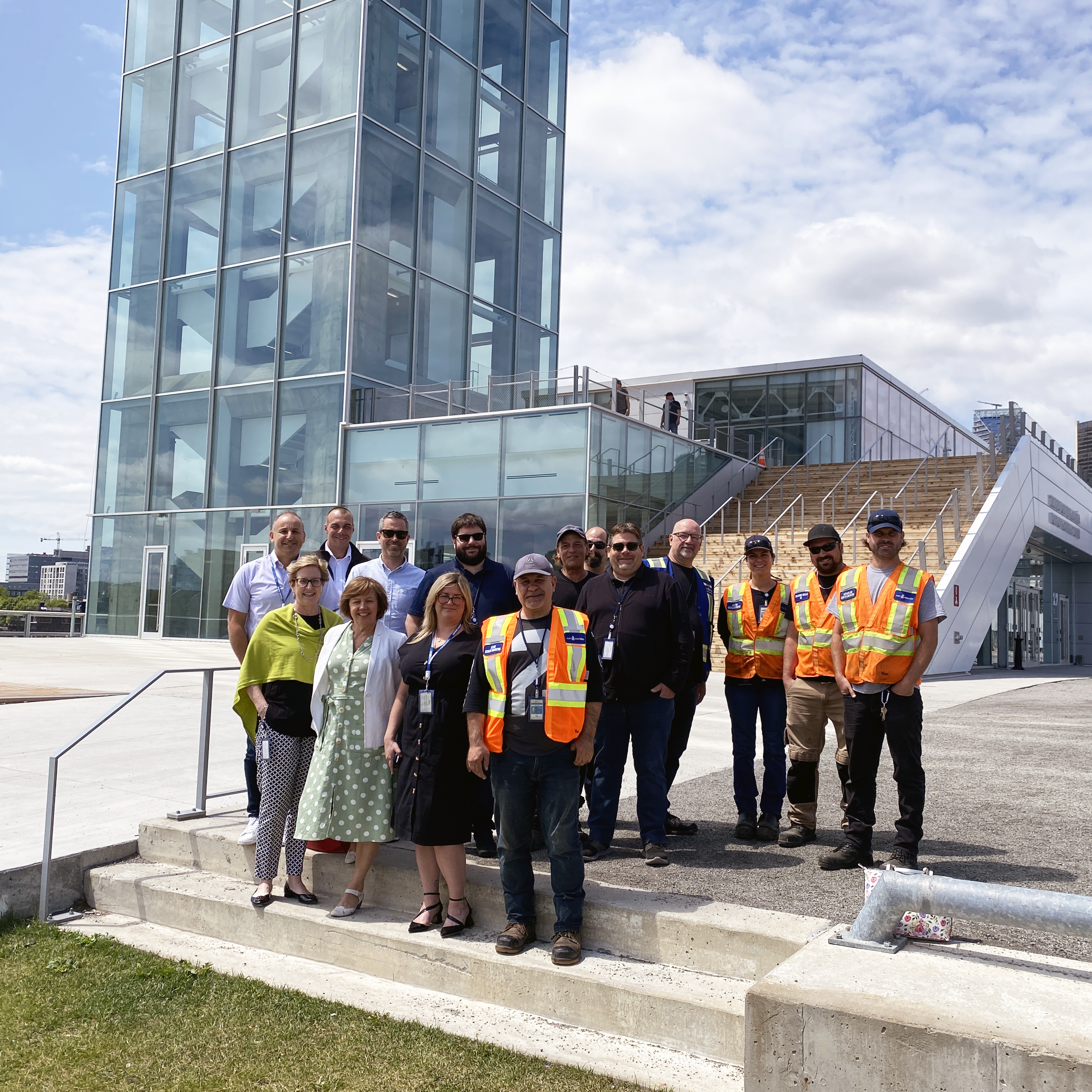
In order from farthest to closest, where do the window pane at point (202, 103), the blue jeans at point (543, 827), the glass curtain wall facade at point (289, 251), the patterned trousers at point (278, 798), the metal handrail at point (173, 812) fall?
the window pane at point (202, 103) < the glass curtain wall facade at point (289, 251) < the metal handrail at point (173, 812) < the patterned trousers at point (278, 798) < the blue jeans at point (543, 827)

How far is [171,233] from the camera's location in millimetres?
27516

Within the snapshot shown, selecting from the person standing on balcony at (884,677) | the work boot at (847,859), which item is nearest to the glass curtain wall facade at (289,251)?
the person standing on balcony at (884,677)

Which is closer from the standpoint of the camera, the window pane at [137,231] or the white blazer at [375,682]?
the white blazer at [375,682]

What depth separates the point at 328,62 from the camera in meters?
25.5

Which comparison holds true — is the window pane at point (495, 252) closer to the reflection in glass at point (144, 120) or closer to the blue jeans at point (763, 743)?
the reflection in glass at point (144, 120)

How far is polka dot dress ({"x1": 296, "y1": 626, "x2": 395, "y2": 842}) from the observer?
215 inches

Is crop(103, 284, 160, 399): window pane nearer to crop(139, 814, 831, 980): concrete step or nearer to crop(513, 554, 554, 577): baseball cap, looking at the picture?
crop(139, 814, 831, 980): concrete step

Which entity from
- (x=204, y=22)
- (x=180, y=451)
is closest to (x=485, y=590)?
(x=180, y=451)

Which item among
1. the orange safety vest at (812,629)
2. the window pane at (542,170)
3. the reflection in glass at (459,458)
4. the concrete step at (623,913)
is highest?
the window pane at (542,170)

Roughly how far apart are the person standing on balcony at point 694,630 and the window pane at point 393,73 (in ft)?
71.3

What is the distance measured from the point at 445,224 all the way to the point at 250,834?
22726 millimetres

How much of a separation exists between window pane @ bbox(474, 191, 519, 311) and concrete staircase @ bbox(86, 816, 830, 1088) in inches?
903

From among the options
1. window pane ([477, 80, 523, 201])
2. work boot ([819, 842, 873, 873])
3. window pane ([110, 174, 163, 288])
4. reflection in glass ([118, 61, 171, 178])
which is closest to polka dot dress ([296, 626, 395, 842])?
work boot ([819, 842, 873, 873])

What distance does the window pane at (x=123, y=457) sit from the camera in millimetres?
27469
